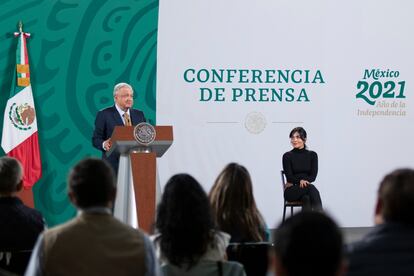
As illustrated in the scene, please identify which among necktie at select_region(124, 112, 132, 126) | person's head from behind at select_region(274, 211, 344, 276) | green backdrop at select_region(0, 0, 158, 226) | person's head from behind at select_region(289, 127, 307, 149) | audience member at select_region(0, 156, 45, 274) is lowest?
audience member at select_region(0, 156, 45, 274)

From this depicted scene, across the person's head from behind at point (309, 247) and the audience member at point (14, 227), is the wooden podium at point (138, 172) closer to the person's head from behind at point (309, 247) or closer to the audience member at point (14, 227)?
the audience member at point (14, 227)

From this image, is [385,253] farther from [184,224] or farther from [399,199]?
[184,224]

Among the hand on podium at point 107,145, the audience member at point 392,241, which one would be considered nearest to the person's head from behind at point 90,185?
the audience member at point 392,241

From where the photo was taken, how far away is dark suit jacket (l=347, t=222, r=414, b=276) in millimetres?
1828

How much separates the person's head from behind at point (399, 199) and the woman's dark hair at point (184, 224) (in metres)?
0.69

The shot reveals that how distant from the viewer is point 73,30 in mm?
8281

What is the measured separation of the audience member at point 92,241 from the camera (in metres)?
2.05

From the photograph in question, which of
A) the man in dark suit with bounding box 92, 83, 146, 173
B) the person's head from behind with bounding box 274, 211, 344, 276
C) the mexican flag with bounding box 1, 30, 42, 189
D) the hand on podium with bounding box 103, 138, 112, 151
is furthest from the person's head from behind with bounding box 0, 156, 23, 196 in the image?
the mexican flag with bounding box 1, 30, 42, 189

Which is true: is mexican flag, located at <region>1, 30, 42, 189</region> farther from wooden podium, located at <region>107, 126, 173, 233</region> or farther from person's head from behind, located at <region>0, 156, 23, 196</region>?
person's head from behind, located at <region>0, 156, 23, 196</region>

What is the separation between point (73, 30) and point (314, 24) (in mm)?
2833

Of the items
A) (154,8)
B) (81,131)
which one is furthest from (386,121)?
(81,131)

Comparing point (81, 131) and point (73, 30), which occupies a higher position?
point (73, 30)

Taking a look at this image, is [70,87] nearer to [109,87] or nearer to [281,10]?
[109,87]

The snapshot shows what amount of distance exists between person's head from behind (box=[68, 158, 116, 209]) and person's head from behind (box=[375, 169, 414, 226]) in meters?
0.78
